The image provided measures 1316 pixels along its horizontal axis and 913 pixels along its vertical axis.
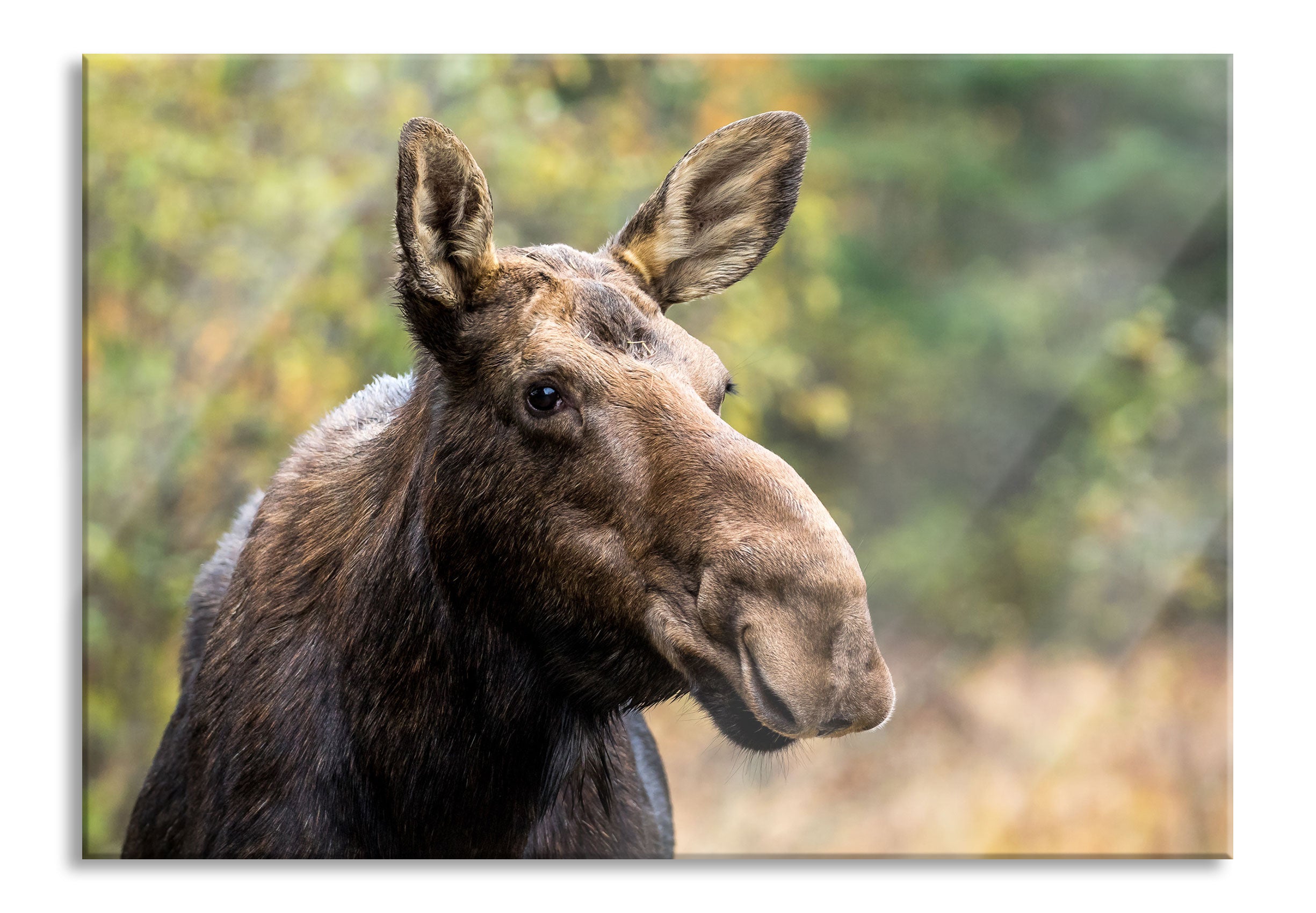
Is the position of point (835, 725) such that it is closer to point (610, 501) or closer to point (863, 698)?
point (863, 698)

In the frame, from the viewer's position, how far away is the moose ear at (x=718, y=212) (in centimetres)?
218

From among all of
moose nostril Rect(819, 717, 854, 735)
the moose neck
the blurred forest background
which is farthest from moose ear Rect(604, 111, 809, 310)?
the blurred forest background

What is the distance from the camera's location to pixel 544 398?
1.90 metres

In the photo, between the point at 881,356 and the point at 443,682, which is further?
the point at 881,356

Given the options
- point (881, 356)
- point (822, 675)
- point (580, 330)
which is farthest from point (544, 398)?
point (881, 356)

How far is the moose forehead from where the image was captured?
1.91 metres

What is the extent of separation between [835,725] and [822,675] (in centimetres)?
8

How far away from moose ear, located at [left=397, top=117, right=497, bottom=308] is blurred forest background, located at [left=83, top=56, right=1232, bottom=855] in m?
1.17

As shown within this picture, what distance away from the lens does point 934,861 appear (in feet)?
9.75

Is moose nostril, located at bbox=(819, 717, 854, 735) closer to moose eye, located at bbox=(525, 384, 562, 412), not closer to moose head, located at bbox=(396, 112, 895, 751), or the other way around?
moose head, located at bbox=(396, 112, 895, 751)

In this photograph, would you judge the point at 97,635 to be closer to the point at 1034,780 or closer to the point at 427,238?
the point at 427,238

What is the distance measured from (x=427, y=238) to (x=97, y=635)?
1.65m

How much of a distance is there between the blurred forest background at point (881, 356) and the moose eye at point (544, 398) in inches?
49.7
